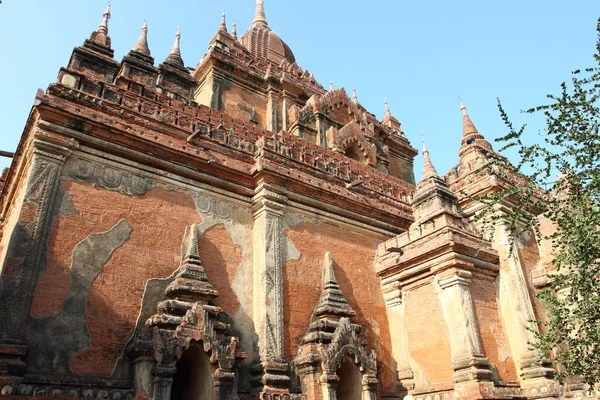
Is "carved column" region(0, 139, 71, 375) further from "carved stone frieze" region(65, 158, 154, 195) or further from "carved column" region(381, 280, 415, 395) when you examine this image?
"carved column" region(381, 280, 415, 395)

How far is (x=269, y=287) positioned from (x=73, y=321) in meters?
4.26

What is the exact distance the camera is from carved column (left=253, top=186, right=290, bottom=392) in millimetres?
10531

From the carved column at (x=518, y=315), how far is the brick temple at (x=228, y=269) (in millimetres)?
51

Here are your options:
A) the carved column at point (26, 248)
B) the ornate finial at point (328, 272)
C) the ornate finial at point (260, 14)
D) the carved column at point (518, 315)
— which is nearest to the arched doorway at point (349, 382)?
the ornate finial at point (328, 272)

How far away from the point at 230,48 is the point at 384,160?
936 cm

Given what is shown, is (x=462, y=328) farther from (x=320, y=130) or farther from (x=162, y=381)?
(x=320, y=130)

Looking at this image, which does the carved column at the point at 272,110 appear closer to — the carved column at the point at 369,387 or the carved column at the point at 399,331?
the carved column at the point at 399,331

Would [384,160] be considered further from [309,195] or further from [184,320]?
[184,320]

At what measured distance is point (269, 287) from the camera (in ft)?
37.5

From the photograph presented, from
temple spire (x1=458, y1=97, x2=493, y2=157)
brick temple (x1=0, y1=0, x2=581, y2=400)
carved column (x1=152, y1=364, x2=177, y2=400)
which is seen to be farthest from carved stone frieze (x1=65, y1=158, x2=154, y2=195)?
temple spire (x1=458, y1=97, x2=493, y2=157)

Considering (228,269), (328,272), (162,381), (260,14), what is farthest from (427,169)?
(260,14)

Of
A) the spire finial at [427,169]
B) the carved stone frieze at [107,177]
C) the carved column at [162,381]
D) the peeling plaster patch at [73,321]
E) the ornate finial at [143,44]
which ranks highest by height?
the ornate finial at [143,44]

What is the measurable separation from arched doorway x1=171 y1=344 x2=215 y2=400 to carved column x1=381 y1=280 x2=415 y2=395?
5436 millimetres

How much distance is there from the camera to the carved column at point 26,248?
797 centimetres
